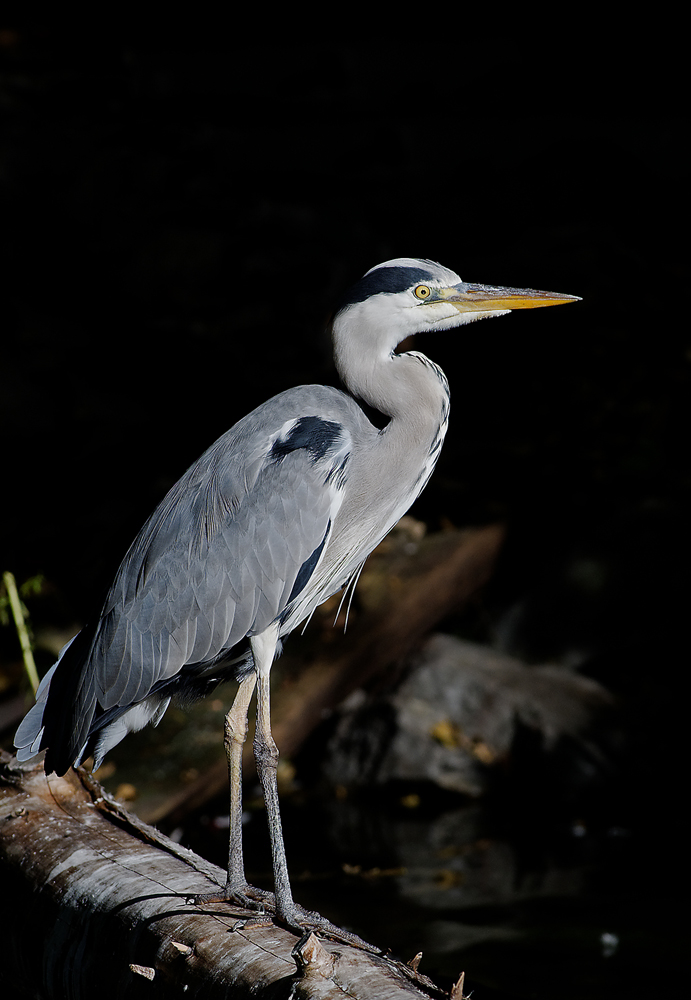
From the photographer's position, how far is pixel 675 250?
6.68 metres

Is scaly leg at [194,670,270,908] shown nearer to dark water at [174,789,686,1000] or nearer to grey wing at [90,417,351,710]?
grey wing at [90,417,351,710]

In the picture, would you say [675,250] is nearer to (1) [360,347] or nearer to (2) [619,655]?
(2) [619,655]

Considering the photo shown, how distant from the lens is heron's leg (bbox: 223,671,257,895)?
2.33 metres

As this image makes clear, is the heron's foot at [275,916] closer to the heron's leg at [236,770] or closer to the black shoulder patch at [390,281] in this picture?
the heron's leg at [236,770]

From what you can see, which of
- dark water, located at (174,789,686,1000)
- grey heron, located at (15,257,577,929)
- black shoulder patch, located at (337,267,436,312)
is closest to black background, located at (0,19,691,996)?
dark water, located at (174,789,686,1000)

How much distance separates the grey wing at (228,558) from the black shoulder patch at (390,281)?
37 centimetres

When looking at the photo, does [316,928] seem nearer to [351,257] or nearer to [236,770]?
[236,770]

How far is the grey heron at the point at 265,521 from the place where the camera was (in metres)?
2.52

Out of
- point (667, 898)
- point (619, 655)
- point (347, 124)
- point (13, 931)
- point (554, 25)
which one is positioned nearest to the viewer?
point (13, 931)

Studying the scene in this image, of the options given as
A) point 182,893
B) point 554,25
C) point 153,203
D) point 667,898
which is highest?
point 554,25

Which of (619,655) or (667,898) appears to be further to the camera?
(619,655)

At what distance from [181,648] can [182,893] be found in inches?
25.5

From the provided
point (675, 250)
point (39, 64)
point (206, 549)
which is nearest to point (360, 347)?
point (206, 549)

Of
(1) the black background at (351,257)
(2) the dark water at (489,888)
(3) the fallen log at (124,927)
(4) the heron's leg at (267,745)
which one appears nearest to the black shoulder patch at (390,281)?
→ (4) the heron's leg at (267,745)
